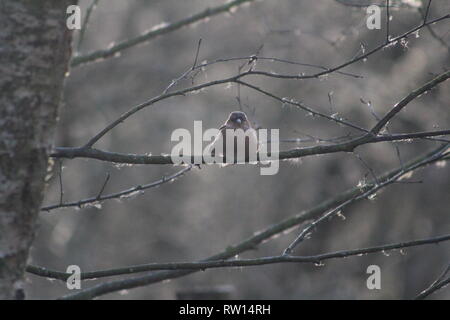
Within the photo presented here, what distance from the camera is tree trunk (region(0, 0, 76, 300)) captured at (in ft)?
8.18

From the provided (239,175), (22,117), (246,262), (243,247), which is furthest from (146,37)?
(239,175)

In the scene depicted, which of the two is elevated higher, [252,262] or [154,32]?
[154,32]

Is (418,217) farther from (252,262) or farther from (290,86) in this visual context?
(252,262)

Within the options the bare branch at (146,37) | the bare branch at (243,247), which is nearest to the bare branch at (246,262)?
the bare branch at (243,247)

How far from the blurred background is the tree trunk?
8141mm

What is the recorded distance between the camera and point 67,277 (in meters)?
3.13

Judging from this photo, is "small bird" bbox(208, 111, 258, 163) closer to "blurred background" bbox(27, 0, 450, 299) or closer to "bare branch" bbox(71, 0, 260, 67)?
"bare branch" bbox(71, 0, 260, 67)

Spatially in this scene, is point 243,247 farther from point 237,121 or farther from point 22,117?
point 22,117

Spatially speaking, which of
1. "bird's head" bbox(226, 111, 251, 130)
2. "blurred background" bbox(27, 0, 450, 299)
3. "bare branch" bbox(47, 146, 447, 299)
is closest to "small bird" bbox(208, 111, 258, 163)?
"bird's head" bbox(226, 111, 251, 130)

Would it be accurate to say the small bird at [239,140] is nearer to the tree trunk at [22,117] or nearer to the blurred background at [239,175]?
the tree trunk at [22,117]

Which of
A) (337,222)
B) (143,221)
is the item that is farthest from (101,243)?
(337,222)
